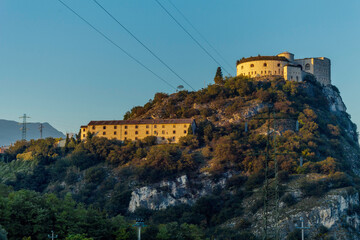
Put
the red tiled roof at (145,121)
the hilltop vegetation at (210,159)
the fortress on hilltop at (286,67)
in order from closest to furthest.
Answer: the hilltop vegetation at (210,159) → the red tiled roof at (145,121) → the fortress on hilltop at (286,67)

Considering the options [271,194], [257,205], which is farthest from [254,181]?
[271,194]

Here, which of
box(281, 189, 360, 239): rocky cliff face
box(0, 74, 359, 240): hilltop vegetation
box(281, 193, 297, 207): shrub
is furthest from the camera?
box(0, 74, 359, 240): hilltop vegetation

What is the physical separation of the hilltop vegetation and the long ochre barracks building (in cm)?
242

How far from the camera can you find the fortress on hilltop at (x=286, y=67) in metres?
127

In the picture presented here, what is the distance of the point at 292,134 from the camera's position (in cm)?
10512

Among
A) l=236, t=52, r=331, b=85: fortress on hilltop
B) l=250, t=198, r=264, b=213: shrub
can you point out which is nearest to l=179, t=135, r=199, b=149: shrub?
l=250, t=198, r=264, b=213: shrub

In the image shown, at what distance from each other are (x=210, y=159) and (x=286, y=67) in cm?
3747

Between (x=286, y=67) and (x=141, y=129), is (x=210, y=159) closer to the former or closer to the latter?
(x=141, y=129)

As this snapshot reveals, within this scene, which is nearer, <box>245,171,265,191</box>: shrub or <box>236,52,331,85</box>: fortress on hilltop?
<box>245,171,265,191</box>: shrub

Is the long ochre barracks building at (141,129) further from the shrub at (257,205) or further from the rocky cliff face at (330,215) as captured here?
the rocky cliff face at (330,215)

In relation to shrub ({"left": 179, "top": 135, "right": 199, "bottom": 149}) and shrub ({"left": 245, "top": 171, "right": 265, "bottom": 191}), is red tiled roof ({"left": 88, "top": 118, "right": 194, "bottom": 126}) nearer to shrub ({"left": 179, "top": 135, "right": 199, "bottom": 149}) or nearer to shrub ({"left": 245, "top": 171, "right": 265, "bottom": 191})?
shrub ({"left": 179, "top": 135, "right": 199, "bottom": 149})

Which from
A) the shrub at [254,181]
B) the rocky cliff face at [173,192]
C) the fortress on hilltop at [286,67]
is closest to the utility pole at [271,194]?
the shrub at [254,181]

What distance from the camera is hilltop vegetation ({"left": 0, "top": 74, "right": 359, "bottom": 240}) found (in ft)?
290

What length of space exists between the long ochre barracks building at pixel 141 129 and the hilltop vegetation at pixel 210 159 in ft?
7.93
